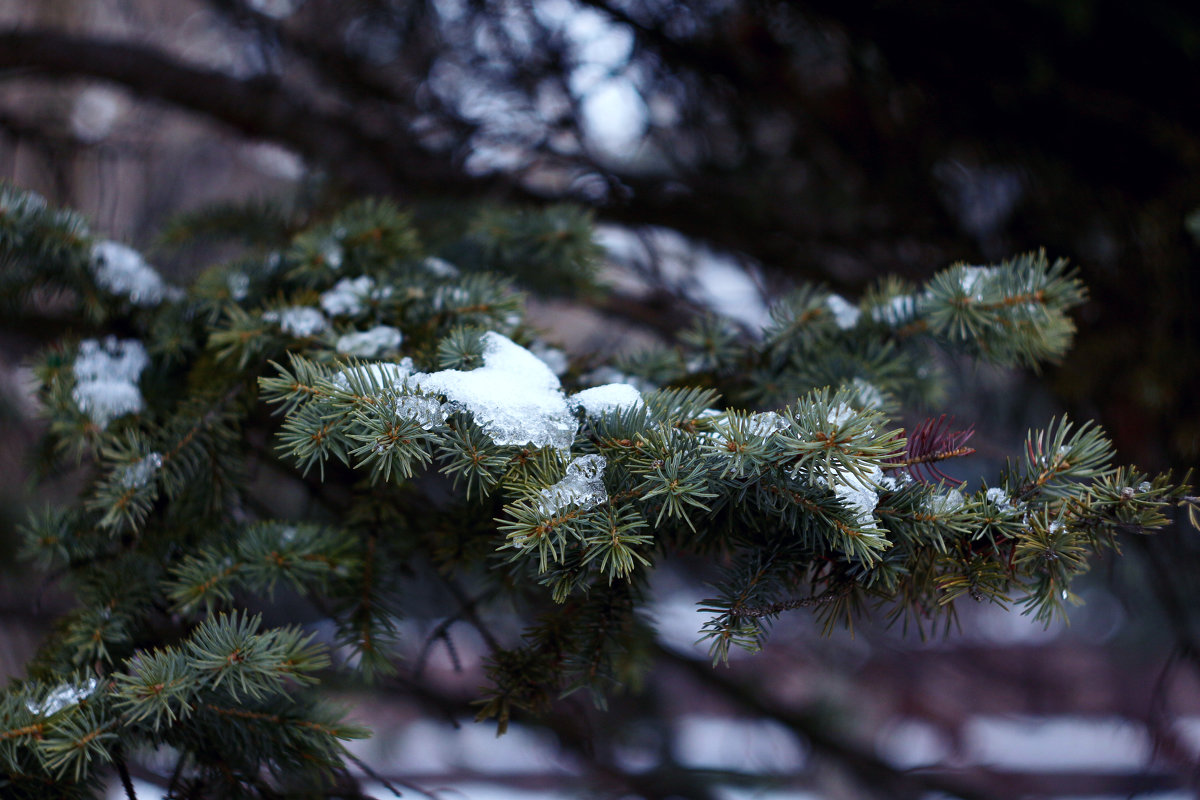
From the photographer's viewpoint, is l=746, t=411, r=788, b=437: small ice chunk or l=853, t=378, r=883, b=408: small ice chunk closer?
l=746, t=411, r=788, b=437: small ice chunk

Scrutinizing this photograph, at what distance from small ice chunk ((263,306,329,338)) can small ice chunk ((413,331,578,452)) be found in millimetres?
295

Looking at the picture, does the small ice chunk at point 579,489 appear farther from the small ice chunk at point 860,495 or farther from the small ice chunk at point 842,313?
the small ice chunk at point 842,313

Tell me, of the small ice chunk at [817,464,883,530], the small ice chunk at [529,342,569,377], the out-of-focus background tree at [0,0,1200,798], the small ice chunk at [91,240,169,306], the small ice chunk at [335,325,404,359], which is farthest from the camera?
the out-of-focus background tree at [0,0,1200,798]

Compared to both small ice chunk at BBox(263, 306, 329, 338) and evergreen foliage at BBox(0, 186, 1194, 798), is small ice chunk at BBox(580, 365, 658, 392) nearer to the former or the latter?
evergreen foliage at BBox(0, 186, 1194, 798)

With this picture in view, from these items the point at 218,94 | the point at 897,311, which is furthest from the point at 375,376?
the point at 218,94

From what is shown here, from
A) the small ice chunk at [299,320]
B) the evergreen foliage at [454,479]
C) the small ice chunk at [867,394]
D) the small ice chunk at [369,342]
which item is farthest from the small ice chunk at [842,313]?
the small ice chunk at [299,320]

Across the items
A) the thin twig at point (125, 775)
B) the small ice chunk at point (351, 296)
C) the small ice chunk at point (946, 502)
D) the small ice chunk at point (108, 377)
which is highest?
the small ice chunk at point (351, 296)

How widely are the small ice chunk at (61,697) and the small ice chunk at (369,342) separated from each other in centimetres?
50

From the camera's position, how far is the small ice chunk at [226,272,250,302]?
1.14 m

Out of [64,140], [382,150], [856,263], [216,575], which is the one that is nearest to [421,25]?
[382,150]

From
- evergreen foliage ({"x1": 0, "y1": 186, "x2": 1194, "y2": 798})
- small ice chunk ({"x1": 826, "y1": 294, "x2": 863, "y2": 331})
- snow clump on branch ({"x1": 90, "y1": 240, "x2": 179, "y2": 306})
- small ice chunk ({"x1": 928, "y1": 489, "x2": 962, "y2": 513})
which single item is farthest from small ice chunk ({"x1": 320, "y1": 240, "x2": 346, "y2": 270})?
small ice chunk ({"x1": 928, "y1": 489, "x2": 962, "y2": 513})

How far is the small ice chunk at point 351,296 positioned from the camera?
1068 mm

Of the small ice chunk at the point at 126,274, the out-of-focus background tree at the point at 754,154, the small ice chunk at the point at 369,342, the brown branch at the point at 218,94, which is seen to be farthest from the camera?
the brown branch at the point at 218,94

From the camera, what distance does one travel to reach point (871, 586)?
813 mm
